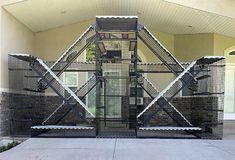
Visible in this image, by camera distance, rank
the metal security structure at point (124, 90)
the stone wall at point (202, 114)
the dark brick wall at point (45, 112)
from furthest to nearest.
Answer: the stone wall at point (202, 114) → the dark brick wall at point (45, 112) → the metal security structure at point (124, 90)

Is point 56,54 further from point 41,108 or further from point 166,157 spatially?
point 166,157

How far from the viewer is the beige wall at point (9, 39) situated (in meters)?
11.9

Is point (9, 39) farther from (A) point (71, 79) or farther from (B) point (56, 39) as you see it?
(A) point (71, 79)

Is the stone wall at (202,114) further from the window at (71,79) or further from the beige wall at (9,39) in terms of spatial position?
the beige wall at (9,39)

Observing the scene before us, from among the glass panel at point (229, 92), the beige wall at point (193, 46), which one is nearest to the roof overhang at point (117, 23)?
the beige wall at point (193, 46)

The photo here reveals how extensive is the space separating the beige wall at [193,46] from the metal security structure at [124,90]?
0.96 metres

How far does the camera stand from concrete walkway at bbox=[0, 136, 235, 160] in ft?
27.1

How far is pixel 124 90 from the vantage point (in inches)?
628

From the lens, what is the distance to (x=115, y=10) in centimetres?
1538

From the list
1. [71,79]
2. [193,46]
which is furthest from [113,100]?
[193,46]

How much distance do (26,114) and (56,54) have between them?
3682 mm

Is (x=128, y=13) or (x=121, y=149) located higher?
(x=128, y=13)

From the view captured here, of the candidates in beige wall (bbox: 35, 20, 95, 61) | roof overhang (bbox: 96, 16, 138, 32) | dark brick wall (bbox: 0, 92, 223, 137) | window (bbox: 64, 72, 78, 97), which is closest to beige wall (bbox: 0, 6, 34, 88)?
dark brick wall (bbox: 0, 92, 223, 137)

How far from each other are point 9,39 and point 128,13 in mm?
4929
